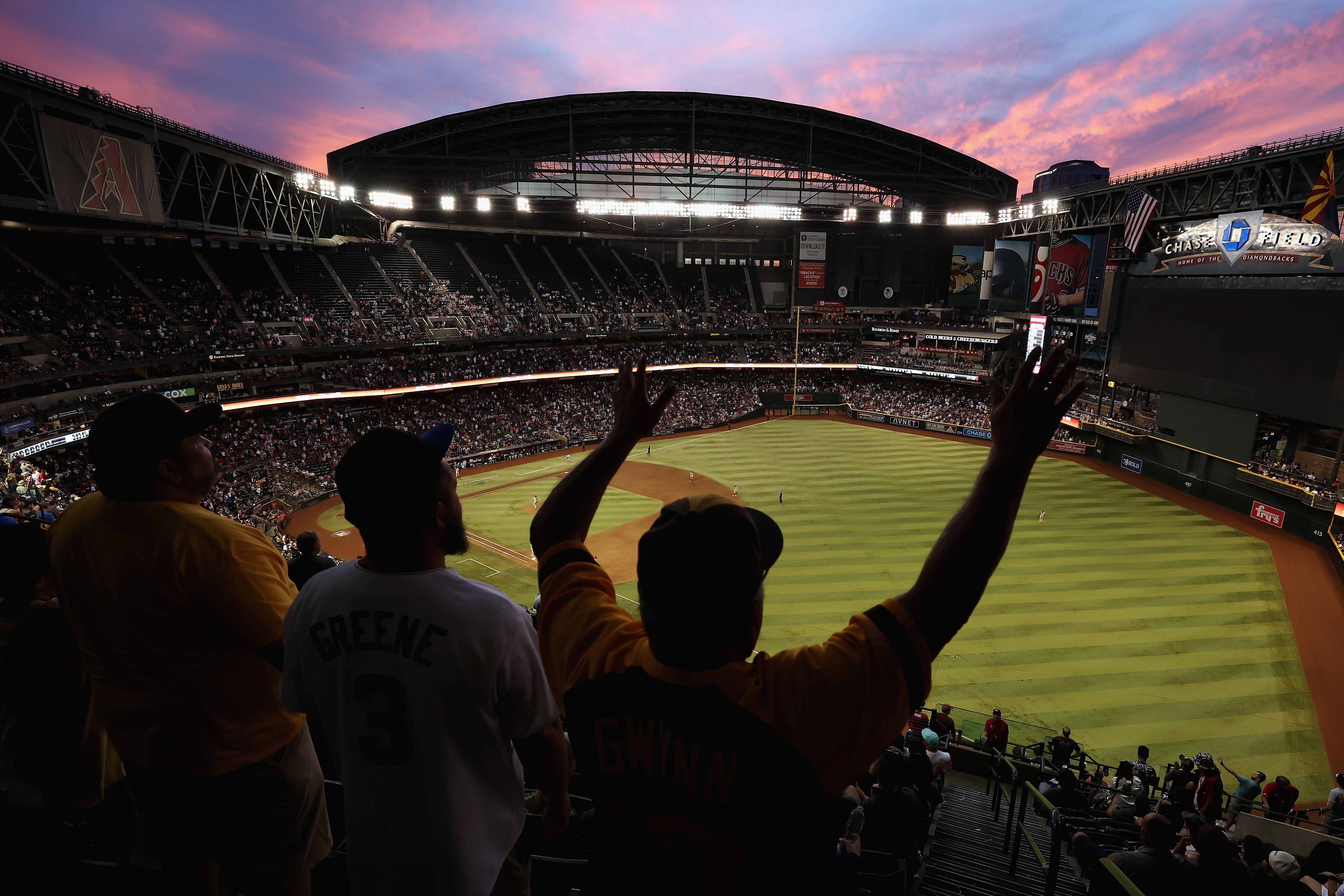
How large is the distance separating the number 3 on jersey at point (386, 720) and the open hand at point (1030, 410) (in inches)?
73.7

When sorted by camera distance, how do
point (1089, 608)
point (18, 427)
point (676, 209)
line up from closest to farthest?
point (1089, 608), point (18, 427), point (676, 209)

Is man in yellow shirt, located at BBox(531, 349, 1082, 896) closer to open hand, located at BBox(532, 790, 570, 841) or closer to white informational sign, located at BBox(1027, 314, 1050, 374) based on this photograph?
open hand, located at BBox(532, 790, 570, 841)

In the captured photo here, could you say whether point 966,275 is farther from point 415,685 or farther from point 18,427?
point 18,427

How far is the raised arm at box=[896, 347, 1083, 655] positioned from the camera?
1476 mm

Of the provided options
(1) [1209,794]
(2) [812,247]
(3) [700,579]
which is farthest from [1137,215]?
(3) [700,579]

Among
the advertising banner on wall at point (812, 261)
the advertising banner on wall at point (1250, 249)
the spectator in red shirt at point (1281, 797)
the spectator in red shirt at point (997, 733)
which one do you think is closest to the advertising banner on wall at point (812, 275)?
the advertising banner on wall at point (812, 261)

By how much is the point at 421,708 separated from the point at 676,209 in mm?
50567

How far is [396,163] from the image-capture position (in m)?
42.5

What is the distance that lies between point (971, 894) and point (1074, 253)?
152ft

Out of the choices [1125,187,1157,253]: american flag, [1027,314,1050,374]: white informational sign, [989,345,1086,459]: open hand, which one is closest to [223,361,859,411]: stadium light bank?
[1027,314,1050,374]: white informational sign

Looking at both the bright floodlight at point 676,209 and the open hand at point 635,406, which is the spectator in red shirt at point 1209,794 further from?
the bright floodlight at point 676,209

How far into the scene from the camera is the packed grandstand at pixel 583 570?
4.98 feet

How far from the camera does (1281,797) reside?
10.7 meters

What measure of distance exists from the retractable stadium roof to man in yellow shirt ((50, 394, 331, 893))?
141ft
